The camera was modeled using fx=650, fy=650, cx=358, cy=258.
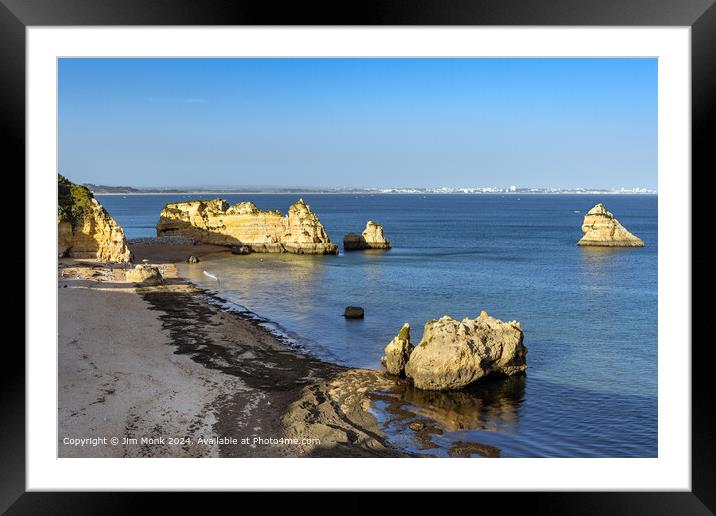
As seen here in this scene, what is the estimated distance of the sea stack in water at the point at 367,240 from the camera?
4688 cm

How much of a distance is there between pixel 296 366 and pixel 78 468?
8379 millimetres

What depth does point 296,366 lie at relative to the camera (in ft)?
50.7

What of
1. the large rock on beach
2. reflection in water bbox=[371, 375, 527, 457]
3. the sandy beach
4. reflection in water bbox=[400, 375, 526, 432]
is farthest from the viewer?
the large rock on beach

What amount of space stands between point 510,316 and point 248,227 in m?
25.2

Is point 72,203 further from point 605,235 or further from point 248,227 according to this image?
point 605,235

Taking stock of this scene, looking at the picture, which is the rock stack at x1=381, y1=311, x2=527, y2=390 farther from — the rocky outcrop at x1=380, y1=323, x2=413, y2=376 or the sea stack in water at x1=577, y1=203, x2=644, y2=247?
the sea stack in water at x1=577, y1=203, x2=644, y2=247

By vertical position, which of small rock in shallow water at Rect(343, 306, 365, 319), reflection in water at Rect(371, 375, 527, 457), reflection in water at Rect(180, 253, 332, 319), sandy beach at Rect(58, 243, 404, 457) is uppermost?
reflection in water at Rect(180, 253, 332, 319)

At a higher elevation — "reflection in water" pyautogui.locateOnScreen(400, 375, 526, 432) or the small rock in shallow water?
the small rock in shallow water

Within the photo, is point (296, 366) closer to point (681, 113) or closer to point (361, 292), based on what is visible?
point (681, 113)

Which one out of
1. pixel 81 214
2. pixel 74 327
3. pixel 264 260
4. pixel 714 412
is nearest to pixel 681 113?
pixel 714 412

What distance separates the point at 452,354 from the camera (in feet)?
43.0

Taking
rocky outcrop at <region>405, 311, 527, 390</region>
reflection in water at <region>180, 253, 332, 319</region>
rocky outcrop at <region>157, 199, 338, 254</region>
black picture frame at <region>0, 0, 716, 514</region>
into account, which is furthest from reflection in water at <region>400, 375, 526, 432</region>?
rocky outcrop at <region>157, 199, 338, 254</region>

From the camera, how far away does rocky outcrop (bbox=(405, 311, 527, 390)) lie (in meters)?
13.1

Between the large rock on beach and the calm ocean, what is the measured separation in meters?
2.80
